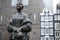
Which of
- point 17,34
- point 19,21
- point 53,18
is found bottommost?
point 53,18

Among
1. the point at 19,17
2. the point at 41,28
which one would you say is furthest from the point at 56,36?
the point at 19,17

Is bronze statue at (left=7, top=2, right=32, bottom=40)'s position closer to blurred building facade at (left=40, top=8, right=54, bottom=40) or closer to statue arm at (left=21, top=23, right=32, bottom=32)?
statue arm at (left=21, top=23, right=32, bottom=32)

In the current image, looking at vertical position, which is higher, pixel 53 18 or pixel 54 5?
pixel 54 5

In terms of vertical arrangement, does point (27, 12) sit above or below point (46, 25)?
above

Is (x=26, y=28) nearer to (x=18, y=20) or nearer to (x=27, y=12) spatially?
(x=18, y=20)

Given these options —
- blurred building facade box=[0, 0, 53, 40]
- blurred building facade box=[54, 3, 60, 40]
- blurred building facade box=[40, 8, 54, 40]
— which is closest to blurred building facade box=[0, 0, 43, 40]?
blurred building facade box=[0, 0, 53, 40]

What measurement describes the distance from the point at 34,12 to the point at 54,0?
5.56 feet

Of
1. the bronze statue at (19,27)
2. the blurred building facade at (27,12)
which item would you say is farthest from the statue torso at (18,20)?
the blurred building facade at (27,12)

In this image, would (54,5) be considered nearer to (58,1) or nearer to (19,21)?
(58,1)

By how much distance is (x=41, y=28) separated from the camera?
12.3 metres

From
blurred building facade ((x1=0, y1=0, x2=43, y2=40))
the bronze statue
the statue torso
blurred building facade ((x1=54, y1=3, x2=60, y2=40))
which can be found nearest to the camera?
the bronze statue

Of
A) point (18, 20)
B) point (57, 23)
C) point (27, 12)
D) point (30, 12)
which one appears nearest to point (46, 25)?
point (57, 23)

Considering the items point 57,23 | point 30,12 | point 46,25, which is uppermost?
point 30,12

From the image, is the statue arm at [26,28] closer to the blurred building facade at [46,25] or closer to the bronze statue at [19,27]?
the bronze statue at [19,27]
